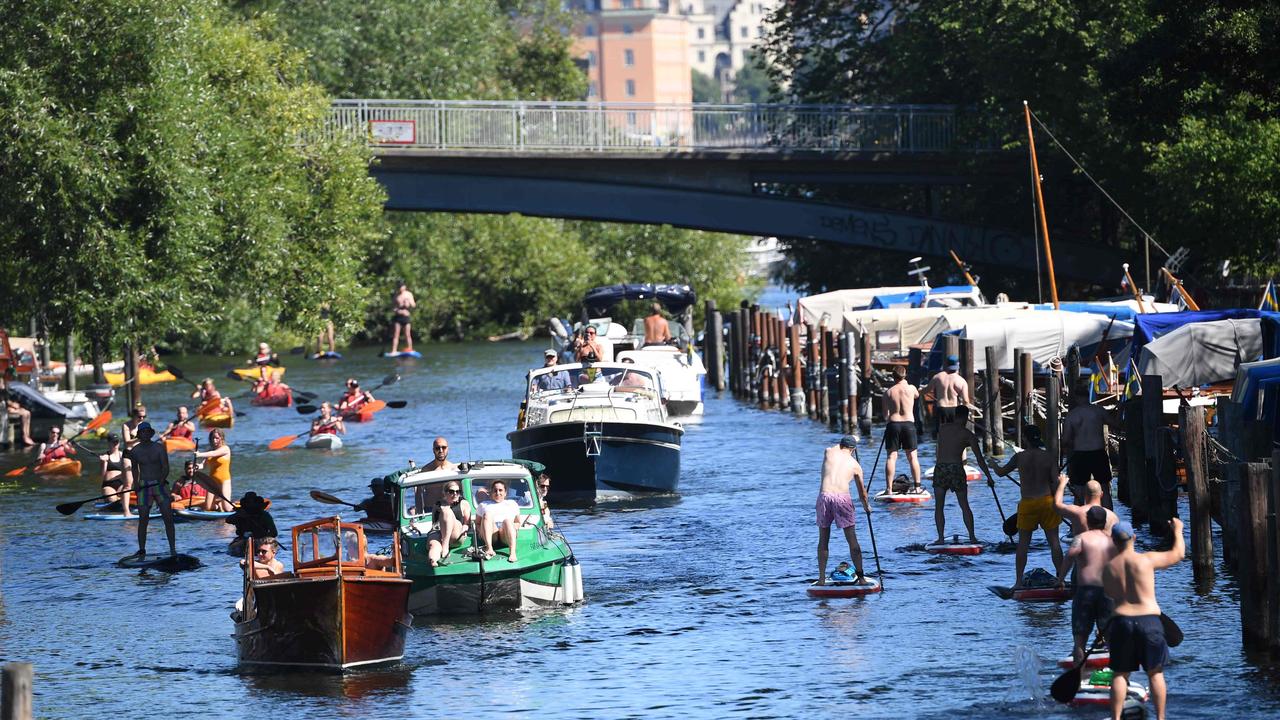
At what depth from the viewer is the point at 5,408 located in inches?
1907

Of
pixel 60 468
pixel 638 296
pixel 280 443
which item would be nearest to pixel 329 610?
pixel 60 468

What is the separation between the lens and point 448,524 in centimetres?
2422

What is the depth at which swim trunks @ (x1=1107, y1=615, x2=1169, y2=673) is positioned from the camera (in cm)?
1667

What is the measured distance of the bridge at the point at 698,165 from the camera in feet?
198

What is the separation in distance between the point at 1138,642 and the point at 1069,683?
4.32 ft

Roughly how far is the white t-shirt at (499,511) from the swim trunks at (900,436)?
10.5 m

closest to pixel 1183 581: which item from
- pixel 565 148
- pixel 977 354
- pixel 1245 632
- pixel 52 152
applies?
pixel 1245 632

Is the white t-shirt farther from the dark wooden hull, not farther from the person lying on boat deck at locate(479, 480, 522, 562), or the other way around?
the dark wooden hull

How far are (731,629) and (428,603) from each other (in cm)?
378

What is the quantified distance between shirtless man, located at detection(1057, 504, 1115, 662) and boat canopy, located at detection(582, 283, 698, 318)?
38086 millimetres

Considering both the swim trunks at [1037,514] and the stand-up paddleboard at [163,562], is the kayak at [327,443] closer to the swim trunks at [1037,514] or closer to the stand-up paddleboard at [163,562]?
the stand-up paddleboard at [163,562]

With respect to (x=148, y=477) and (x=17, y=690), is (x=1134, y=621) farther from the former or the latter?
(x=148, y=477)

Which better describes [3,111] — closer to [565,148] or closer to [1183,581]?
[565,148]

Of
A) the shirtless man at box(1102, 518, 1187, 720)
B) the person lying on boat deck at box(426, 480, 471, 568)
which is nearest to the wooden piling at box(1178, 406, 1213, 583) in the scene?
the shirtless man at box(1102, 518, 1187, 720)
